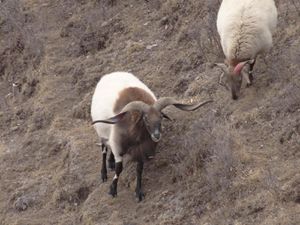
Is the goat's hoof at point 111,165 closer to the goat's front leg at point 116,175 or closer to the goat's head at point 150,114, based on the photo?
the goat's front leg at point 116,175

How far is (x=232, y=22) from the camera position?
10.5 meters

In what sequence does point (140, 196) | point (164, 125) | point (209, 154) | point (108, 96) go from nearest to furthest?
point (209, 154), point (140, 196), point (108, 96), point (164, 125)

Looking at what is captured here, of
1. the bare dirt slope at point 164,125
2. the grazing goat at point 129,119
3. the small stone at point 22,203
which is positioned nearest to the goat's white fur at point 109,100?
the grazing goat at point 129,119

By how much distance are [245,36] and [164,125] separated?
178 centimetres

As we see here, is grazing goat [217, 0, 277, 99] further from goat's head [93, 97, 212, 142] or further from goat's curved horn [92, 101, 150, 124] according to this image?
goat's curved horn [92, 101, 150, 124]

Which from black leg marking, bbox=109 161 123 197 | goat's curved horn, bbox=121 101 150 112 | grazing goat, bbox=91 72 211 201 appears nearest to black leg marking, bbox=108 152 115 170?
grazing goat, bbox=91 72 211 201

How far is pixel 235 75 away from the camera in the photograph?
400 inches

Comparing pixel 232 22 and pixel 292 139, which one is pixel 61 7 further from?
pixel 292 139

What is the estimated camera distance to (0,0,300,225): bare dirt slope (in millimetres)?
8641

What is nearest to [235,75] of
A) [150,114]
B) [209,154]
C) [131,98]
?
[209,154]

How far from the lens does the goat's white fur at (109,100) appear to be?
31.7 feet

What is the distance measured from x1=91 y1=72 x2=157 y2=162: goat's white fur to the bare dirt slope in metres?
0.68

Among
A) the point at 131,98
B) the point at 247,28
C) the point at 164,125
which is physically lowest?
the point at 164,125

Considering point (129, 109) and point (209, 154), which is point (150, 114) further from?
point (209, 154)
